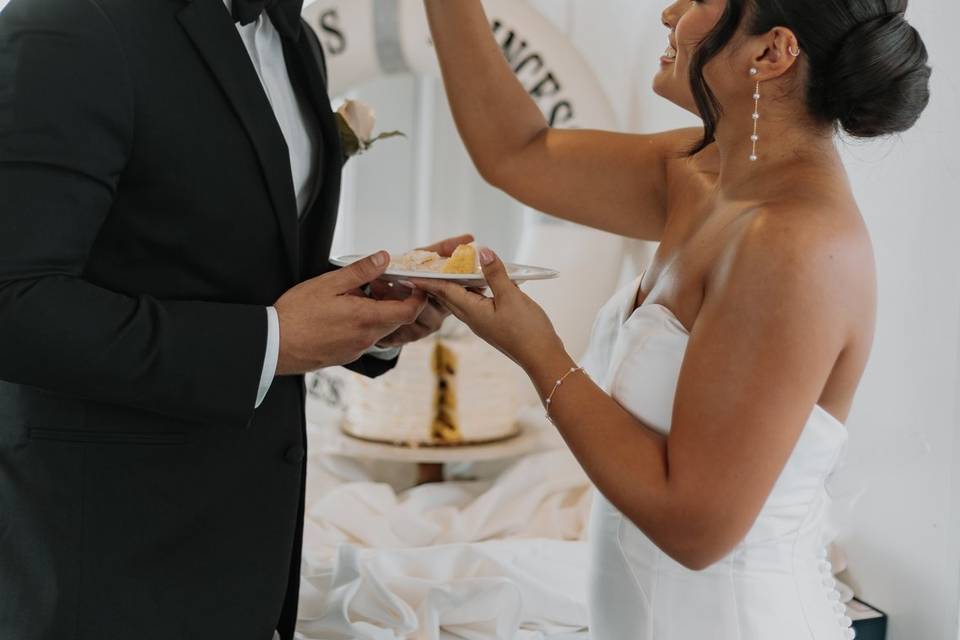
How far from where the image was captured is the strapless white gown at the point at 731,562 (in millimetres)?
1374

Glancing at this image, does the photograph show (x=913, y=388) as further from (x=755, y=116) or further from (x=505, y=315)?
(x=505, y=315)

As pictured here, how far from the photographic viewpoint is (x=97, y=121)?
1226 mm

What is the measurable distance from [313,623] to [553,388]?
108 centimetres

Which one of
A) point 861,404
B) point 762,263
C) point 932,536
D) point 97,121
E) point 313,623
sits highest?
point 97,121

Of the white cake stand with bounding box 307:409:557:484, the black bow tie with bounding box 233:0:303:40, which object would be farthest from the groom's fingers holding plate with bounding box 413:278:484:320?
the white cake stand with bounding box 307:409:557:484

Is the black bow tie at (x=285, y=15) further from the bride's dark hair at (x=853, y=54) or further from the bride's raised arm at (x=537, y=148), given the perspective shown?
the bride's dark hair at (x=853, y=54)

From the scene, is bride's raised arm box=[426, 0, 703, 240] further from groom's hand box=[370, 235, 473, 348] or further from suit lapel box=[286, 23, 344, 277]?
suit lapel box=[286, 23, 344, 277]

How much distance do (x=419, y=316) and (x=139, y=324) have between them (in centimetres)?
47

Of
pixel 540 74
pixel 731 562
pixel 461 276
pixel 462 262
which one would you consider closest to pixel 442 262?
pixel 462 262

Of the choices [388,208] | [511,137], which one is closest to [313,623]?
[511,137]

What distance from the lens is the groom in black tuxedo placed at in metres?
1.22

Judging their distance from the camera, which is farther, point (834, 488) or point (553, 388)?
point (834, 488)

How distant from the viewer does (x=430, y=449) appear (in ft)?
10.1

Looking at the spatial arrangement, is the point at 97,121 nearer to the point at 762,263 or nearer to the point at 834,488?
the point at 762,263
